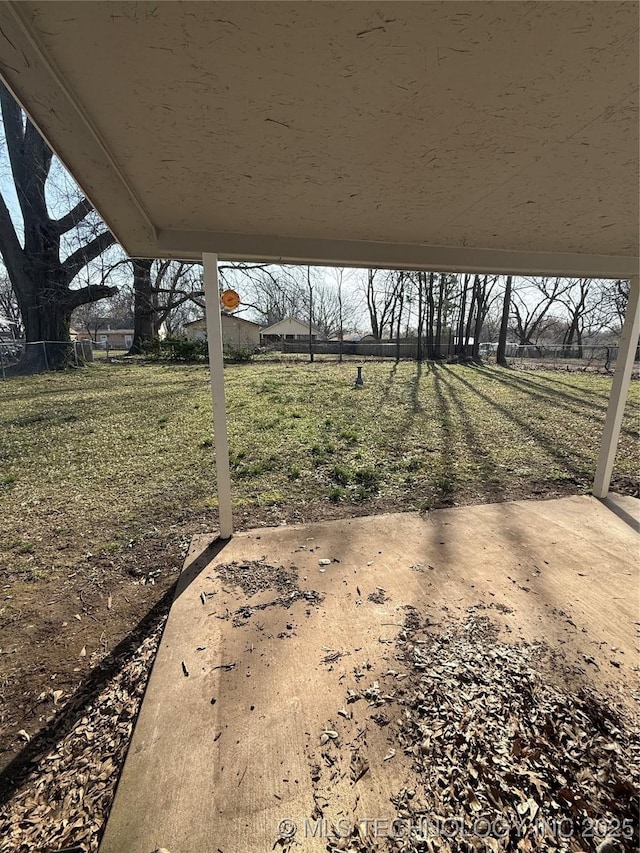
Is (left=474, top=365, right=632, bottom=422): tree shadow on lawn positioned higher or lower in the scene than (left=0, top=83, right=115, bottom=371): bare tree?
lower

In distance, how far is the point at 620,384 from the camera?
3055mm

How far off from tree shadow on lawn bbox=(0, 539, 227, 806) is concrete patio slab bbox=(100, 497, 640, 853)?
0.35 feet

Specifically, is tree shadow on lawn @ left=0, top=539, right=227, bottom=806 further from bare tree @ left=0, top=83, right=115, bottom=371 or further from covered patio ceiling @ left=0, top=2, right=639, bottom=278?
bare tree @ left=0, top=83, right=115, bottom=371

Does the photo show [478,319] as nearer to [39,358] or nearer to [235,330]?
[235,330]

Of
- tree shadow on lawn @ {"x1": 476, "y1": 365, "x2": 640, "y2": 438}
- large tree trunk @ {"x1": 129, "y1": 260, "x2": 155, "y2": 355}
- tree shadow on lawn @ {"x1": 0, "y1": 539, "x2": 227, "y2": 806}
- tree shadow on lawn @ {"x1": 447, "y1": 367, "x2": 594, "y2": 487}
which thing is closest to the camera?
tree shadow on lawn @ {"x1": 0, "y1": 539, "x2": 227, "y2": 806}

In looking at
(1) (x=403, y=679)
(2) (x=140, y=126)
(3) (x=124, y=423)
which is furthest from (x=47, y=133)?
(3) (x=124, y=423)

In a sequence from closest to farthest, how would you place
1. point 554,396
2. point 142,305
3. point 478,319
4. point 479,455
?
point 479,455, point 554,396, point 142,305, point 478,319

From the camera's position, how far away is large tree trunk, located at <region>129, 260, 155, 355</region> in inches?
620

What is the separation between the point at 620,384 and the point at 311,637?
320 centimetres

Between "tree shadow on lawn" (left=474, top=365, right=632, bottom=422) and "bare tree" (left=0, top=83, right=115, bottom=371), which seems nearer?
"tree shadow on lawn" (left=474, top=365, right=632, bottom=422)

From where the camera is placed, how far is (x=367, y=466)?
4289mm

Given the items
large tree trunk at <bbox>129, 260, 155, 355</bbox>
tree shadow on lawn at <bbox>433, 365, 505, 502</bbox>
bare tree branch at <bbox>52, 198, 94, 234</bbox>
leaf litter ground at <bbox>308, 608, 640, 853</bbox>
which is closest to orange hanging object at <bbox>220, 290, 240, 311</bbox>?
leaf litter ground at <bbox>308, 608, 640, 853</bbox>

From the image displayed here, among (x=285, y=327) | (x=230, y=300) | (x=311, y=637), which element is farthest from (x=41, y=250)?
(x=285, y=327)

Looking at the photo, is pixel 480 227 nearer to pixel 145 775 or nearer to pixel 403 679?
pixel 403 679
